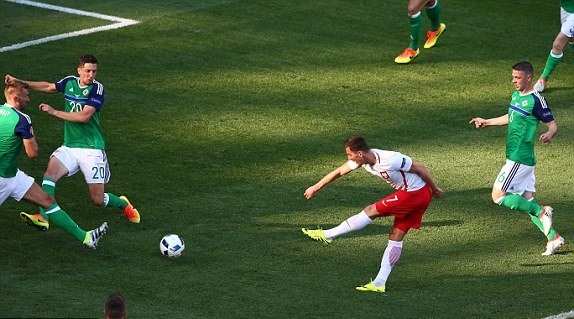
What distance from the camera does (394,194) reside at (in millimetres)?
12383

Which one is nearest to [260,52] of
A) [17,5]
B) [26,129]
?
[17,5]

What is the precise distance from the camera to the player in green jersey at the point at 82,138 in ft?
43.4

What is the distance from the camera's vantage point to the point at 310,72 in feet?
63.2

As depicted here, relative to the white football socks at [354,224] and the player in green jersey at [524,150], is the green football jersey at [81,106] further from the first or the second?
the player in green jersey at [524,150]

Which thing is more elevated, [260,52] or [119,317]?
[119,317]

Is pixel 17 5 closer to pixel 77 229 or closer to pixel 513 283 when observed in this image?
pixel 77 229

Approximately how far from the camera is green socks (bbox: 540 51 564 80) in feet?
60.5

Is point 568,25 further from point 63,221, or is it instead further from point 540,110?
point 63,221

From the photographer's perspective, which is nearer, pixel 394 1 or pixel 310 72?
pixel 310 72

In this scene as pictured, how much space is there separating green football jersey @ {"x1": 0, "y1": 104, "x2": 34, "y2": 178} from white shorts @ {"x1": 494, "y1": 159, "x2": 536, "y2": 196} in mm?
5460

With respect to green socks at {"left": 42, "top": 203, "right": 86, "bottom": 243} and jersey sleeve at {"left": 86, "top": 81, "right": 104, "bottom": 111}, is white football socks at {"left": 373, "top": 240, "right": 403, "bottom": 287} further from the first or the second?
jersey sleeve at {"left": 86, "top": 81, "right": 104, "bottom": 111}

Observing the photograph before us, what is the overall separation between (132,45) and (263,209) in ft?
21.5

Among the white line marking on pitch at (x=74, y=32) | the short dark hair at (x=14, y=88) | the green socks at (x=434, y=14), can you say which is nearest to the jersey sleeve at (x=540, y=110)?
the short dark hair at (x=14, y=88)

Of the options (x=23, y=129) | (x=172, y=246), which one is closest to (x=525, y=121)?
(x=172, y=246)
